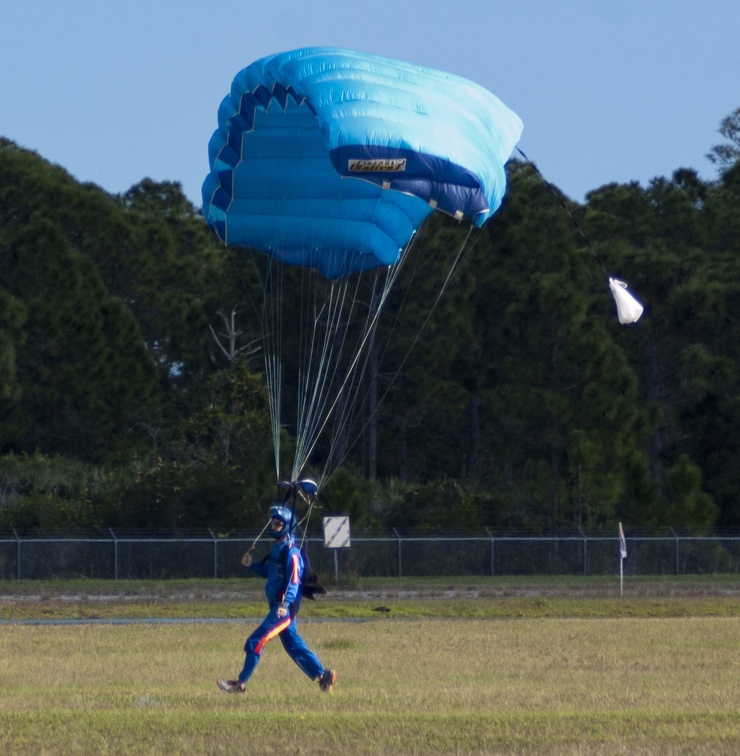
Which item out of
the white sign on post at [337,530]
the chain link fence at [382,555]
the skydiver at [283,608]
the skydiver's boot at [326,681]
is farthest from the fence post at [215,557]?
the skydiver's boot at [326,681]

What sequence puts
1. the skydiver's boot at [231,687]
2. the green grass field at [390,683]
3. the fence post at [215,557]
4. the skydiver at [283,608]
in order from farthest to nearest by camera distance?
the fence post at [215,557], the skydiver at [283,608], the skydiver's boot at [231,687], the green grass field at [390,683]

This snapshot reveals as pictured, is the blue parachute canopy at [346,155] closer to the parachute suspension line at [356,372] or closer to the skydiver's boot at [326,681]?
the parachute suspension line at [356,372]

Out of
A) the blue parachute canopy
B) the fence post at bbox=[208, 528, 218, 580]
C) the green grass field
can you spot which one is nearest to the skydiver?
the green grass field

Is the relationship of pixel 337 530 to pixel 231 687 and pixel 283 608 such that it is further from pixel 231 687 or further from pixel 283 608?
pixel 231 687

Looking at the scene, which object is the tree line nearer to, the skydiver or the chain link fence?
the chain link fence

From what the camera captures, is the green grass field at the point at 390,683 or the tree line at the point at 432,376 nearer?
the green grass field at the point at 390,683

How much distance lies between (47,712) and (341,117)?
→ 6446 mm

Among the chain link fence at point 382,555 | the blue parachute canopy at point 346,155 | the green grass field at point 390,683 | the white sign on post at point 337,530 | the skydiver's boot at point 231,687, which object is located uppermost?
the blue parachute canopy at point 346,155

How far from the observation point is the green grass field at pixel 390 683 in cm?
871

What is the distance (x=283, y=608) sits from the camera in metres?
11.1

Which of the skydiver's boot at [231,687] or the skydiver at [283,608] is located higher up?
the skydiver at [283,608]

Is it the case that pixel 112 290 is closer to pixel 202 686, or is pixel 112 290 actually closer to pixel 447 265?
pixel 447 265

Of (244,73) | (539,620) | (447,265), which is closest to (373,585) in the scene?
(539,620)

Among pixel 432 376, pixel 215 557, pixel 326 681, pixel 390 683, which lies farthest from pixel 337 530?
pixel 326 681
